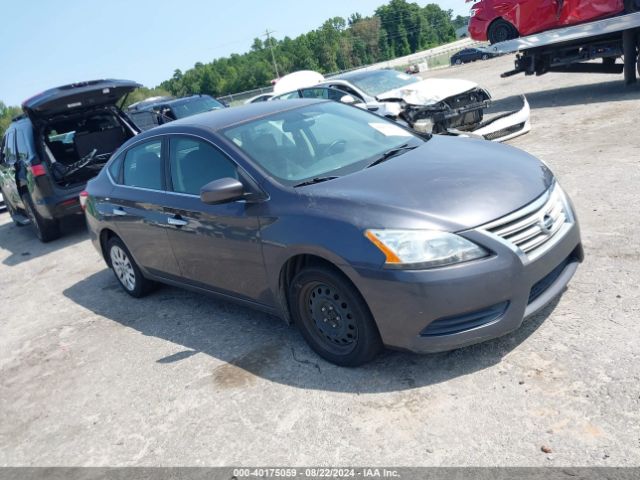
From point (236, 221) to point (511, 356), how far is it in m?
2.03

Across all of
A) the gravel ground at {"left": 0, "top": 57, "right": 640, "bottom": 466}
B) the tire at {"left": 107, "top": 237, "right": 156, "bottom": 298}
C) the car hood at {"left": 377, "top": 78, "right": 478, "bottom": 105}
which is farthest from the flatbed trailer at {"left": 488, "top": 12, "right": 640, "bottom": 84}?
the tire at {"left": 107, "top": 237, "right": 156, "bottom": 298}

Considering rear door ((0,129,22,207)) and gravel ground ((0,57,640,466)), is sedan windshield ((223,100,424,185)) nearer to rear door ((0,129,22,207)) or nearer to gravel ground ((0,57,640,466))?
gravel ground ((0,57,640,466))

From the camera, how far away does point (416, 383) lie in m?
3.49

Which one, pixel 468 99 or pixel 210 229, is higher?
pixel 210 229

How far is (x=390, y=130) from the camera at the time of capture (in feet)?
15.7

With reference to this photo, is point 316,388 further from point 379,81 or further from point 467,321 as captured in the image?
point 379,81

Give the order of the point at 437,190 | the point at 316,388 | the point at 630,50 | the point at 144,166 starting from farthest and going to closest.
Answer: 1. the point at 630,50
2. the point at 144,166
3. the point at 316,388
4. the point at 437,190

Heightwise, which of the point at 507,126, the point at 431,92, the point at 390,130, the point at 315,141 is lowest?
the point at 507,126

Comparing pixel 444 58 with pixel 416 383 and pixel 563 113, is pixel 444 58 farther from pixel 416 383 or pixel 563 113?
pixel 416 383

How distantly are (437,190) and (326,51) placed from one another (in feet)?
364

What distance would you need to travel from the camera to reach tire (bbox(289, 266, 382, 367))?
3.49 meters

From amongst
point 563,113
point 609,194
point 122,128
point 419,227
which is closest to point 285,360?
point 419,227

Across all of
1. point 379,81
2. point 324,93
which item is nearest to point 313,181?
point 324,93

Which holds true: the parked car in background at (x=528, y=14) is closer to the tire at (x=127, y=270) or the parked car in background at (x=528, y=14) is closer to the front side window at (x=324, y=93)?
the front side window at (x=324, y=93)
